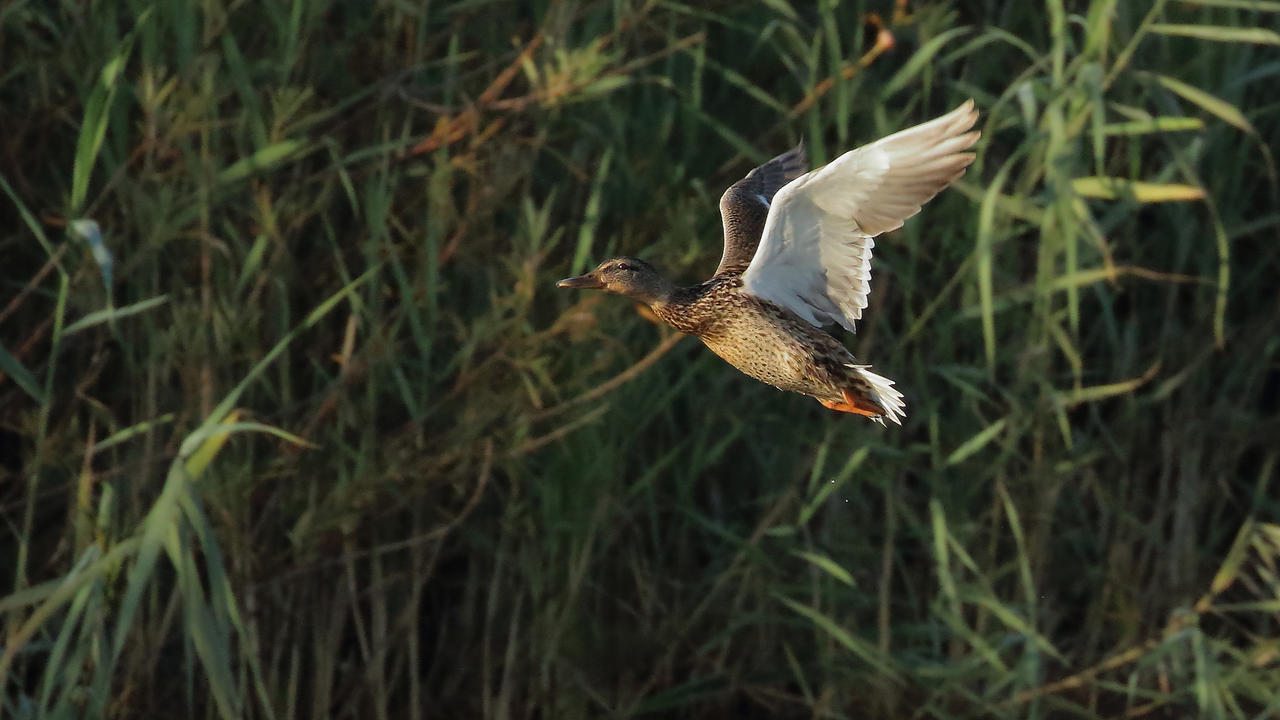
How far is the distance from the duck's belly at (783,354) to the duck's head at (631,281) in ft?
0.38

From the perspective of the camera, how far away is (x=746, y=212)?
2455 millimetres

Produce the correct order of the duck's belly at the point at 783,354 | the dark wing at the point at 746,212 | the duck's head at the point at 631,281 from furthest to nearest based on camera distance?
the dark wing at the point at 746,212 < the duck's head at the point at 631,281 < the duck's belly at the point at 783,354

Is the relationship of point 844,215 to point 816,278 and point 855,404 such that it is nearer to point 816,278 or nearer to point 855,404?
point 816,278

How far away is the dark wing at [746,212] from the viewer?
2299 millimetres

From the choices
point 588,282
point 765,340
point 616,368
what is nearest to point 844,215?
point 765,340

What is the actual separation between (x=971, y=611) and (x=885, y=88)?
1065 millimetres

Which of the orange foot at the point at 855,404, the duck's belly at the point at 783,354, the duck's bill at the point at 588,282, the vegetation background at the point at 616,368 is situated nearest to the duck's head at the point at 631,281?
the duck's bill at the point at 588,282

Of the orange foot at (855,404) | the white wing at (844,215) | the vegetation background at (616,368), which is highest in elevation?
the white wing at (844,215)

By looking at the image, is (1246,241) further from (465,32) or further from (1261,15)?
(465,32)

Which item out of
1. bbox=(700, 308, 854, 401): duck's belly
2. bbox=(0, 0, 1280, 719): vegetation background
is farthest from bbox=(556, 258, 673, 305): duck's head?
bbox=(0, 0, 1280, 719): vegetation background

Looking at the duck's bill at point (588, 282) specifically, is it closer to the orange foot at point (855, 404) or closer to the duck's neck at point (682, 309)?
the duck's neck at point (682, 309)

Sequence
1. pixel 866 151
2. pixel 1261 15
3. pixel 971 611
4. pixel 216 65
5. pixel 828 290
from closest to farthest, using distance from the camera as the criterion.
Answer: pixel 866 151 < pixel 828 290 < pixel 216 65 < pixel 971 611 < pixel 1261 15

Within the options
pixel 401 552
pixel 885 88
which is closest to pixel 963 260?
pixel 885 88

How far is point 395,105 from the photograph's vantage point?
3.32 meters
